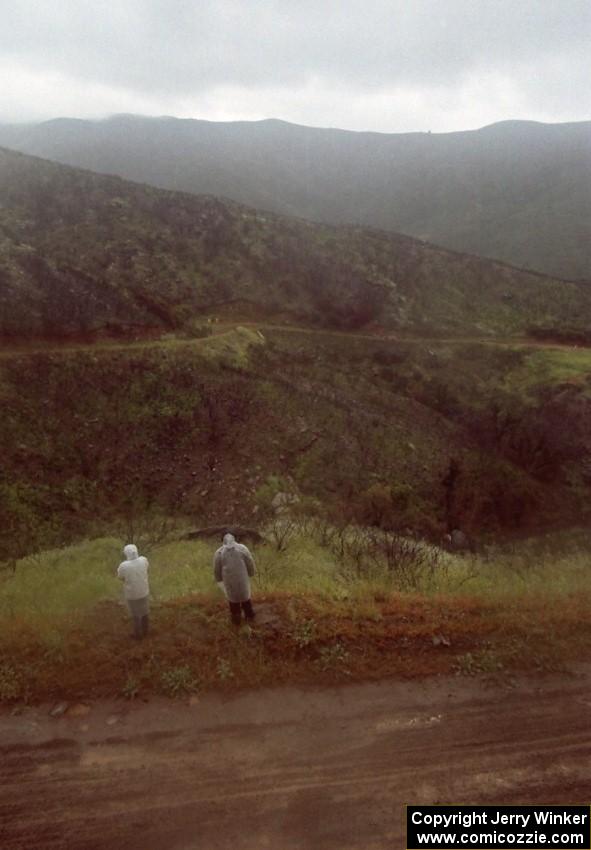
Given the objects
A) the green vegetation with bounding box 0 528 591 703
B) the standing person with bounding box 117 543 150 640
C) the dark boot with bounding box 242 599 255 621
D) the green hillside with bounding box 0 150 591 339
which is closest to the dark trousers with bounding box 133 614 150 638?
the standing person with bounding box 117 543 150 640

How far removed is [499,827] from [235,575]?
379cm

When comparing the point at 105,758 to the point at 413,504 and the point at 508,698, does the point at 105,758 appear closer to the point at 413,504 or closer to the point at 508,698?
the point at 508,698

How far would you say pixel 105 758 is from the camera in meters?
5.50

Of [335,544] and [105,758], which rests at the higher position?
[105,758]

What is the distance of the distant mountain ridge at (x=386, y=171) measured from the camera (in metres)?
93.9

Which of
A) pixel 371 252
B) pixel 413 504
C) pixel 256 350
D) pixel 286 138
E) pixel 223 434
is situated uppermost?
pixel 286 138

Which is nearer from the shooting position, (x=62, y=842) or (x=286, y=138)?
(x=62, y=842)

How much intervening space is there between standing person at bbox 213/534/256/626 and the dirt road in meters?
1.26

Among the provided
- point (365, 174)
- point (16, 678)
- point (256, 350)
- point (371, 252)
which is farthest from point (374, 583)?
point (365, 174)

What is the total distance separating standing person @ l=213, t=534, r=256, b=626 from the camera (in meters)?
7.16

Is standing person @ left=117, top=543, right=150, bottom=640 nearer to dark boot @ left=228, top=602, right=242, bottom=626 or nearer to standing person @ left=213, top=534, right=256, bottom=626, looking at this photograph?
standing person @ left=213, top=534, right=256, bottom=626

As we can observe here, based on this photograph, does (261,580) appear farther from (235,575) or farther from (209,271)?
(209,271)

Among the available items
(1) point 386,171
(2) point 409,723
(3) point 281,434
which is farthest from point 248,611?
(1) point 386,171

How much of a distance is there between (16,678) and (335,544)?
7856mm
